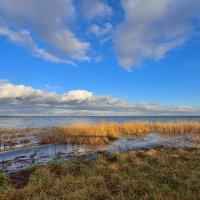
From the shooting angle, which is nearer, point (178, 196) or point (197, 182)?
point (178, 196)

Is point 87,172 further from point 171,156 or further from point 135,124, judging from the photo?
point 135,124

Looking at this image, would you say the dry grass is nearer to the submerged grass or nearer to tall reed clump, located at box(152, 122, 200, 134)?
tall reed clump, located at box(152, 122, 200, 134)

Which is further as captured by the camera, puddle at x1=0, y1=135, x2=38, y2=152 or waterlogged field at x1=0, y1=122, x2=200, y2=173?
puddle at x1=0, y1=135, x2=38, y2=152

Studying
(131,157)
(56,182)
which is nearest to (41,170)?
(56,182)

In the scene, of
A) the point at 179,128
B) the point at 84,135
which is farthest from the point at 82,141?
the point at 179,128

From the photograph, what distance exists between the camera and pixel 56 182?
7.61m

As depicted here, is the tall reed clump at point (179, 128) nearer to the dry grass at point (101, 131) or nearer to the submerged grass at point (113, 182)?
the dry grass at point (101, 131)

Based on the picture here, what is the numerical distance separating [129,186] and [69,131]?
17.9m

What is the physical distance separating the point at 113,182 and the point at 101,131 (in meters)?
16.5

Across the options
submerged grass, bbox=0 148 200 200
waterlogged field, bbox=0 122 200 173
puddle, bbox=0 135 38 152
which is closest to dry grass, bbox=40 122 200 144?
waterlogged field, bbox=0 122 200 173

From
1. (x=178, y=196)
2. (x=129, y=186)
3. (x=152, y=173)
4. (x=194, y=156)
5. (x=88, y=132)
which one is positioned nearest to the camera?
(x=178, y=196)

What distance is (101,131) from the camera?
24203 millimetres

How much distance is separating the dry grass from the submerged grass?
33.1ft

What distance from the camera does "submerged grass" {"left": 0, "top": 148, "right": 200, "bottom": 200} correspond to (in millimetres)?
6602
